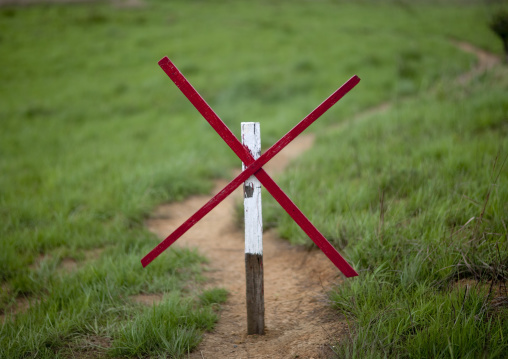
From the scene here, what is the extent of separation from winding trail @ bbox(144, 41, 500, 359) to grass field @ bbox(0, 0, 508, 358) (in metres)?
0.13

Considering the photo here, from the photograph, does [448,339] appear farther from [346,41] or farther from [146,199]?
[346,41]

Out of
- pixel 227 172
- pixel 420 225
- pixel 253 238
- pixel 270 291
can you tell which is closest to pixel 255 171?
pixel 253 238

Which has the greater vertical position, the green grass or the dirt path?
the green grass

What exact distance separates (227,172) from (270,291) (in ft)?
10.6

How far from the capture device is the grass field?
236 cm

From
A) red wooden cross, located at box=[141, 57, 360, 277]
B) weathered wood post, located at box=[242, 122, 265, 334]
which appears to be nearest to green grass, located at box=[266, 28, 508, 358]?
red wooden cross, located at box=[141, 57, 360, 277]

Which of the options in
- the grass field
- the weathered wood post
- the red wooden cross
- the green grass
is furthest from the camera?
the grass field

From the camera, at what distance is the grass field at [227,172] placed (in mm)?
2357

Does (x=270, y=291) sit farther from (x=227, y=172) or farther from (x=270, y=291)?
(x=227, y=172)

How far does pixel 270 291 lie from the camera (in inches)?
121

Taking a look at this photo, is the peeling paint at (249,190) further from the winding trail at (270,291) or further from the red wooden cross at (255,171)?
the winding trail at (270,291)

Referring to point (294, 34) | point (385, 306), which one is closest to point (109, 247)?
point (385, 306)

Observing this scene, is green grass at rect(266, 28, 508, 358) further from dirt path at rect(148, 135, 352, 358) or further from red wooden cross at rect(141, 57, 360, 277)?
red wooden cross at rect(141, 57, 360, 277)

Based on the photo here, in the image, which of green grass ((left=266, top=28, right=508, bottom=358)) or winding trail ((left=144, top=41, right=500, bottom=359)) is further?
winding trail ((left=144, top=41, right=500, bottom=359))
